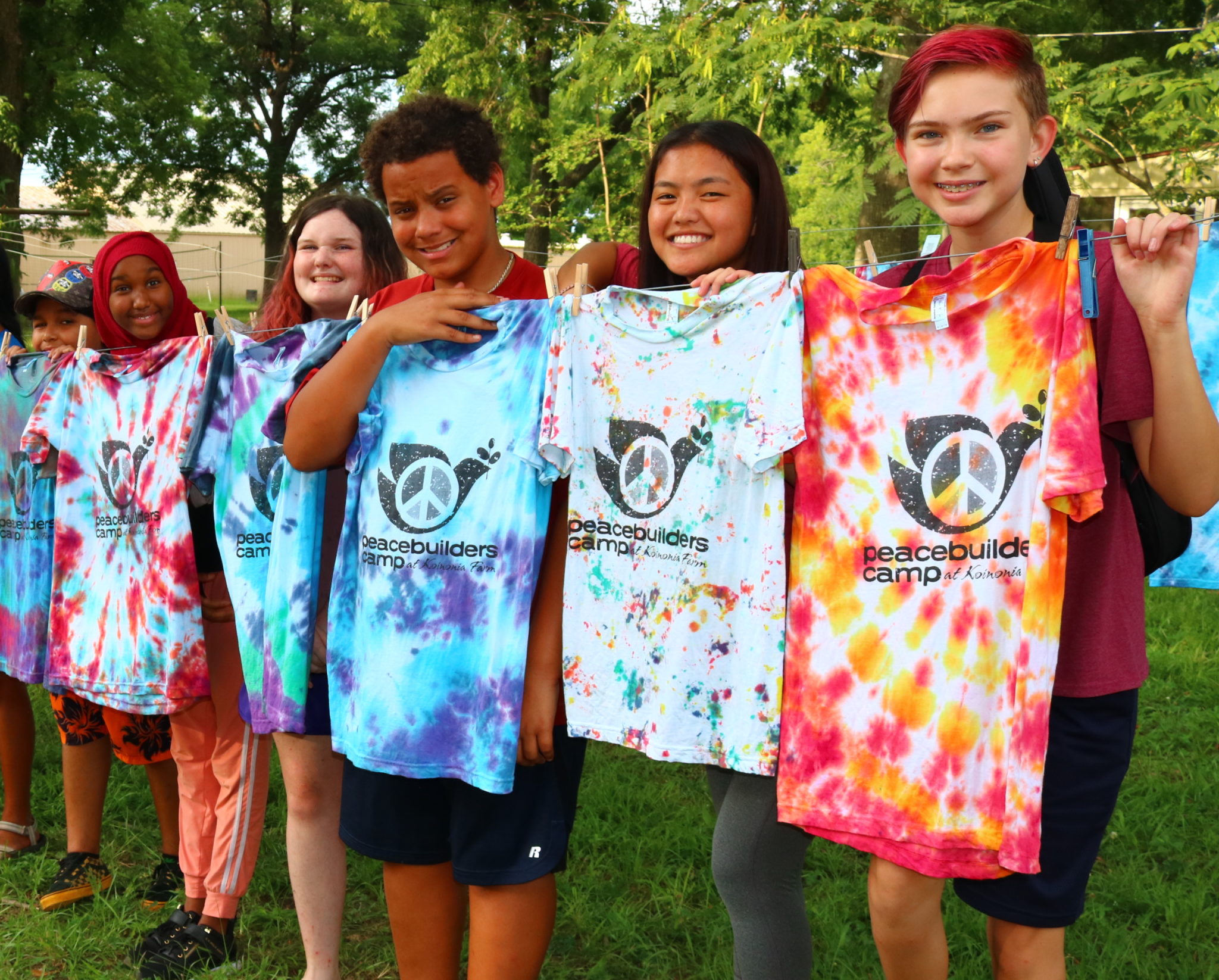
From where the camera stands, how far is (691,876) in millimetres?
3621

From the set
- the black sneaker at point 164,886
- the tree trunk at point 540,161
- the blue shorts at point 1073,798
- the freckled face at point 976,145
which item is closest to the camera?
the blue shorts at point 1073,798

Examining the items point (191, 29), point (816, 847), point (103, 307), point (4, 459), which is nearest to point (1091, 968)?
point (816, 847)

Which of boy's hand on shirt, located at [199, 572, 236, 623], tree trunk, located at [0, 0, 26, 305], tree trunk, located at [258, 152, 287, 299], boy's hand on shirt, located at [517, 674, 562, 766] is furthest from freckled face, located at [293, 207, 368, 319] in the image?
tree trunk, located at [258, 152, 287, 299]

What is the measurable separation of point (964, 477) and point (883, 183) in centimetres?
688

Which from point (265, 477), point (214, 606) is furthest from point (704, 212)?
point (214, 606)

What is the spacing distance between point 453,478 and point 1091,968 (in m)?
2.35

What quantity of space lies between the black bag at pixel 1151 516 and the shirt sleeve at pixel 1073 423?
0.15m

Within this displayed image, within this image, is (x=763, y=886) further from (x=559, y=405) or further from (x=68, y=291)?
(x=68, y=291)

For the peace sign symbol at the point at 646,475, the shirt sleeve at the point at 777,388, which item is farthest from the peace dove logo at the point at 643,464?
the shirt sleeve at the point at 777,388

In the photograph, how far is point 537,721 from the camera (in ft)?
7.45

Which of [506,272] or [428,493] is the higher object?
[506,272]

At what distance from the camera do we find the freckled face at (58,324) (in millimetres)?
3906

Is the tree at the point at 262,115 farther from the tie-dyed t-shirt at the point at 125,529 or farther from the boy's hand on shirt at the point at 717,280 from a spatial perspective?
the boy's hand on shirt at the point at 717,280

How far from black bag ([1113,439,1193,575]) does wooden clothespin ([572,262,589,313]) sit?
1.12m
